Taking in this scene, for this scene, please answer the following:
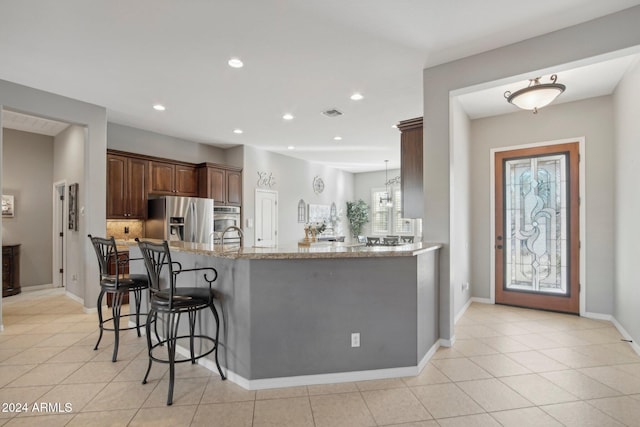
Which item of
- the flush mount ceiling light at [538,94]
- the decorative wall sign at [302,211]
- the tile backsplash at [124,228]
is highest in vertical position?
the flush mount ceiling light at [538,94]

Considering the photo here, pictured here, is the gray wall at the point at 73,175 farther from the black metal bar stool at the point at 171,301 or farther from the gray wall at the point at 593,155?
the gray wall at the point at 593,155

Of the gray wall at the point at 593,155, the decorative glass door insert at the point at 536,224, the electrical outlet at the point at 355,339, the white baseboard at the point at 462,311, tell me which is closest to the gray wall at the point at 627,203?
the gray wall at the point at 593,155

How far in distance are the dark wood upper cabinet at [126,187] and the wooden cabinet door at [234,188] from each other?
1.54 metres

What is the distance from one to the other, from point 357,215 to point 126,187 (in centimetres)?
650

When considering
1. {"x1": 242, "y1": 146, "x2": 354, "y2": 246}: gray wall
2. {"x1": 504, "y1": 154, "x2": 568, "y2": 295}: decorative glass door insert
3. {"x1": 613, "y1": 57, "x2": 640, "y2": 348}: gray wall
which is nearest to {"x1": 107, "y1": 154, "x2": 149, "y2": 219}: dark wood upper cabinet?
{"x1": 242, "y1": 146, "x2": 354, "y2": 246}: gray wall

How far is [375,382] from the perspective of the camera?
2535 mm

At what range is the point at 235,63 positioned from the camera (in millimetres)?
3289

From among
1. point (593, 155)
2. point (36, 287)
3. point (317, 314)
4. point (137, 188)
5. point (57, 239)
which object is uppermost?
point (593, 155)

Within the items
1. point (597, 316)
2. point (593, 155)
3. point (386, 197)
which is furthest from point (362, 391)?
point (386, 197)

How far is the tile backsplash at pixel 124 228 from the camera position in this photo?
17.6ft

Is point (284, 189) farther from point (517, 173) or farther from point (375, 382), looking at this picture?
point (375, 382)

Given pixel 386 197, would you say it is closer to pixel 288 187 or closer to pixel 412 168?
pixel 288 187

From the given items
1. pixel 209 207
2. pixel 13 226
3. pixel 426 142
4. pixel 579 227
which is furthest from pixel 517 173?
pixel 13 226

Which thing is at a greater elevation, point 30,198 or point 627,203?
point 30,198
